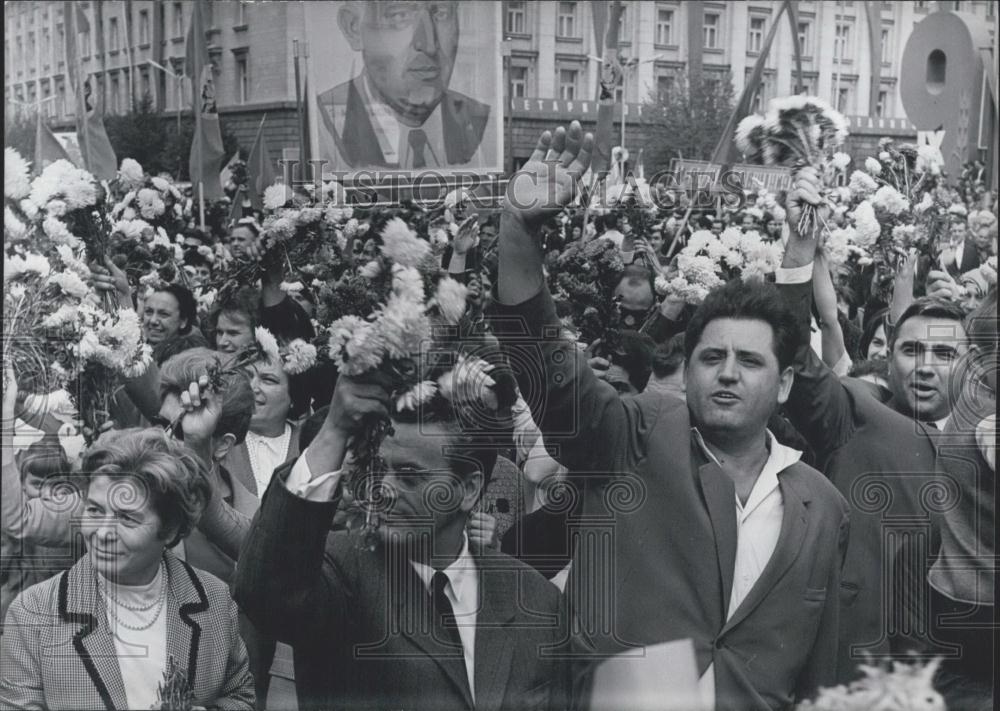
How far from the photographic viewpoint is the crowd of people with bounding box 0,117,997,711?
2.99 m

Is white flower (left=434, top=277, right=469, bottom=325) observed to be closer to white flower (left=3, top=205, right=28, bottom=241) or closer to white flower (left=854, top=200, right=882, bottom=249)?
white flower (left=3, top=205, right=28, bottom=241)

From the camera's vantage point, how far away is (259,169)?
9.89 meters

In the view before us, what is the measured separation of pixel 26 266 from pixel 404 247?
1543 mm

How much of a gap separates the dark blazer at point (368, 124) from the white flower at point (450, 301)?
121 inches

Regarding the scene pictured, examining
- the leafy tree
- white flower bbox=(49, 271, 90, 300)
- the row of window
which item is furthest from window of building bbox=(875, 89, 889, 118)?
white flower bbox=(49, 271, 90, 300)

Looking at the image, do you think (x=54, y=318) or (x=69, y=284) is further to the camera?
(x=69, y=284)

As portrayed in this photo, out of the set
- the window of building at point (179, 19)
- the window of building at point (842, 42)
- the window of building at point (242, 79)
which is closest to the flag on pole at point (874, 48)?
the window of building at point (842, 42)

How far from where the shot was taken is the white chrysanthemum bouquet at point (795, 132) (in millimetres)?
4152

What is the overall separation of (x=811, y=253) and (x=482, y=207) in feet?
5.47

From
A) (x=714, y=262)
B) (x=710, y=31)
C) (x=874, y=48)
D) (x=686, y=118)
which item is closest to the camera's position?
(x=714, y=262)

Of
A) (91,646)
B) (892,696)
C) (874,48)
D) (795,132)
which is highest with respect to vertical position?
(874,48)

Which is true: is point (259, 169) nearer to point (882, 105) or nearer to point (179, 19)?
point (179, 19)

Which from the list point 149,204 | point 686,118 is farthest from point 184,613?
point 686,118

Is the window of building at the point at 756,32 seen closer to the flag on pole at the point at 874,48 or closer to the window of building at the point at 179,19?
the flag on pole at the point at 874,48
